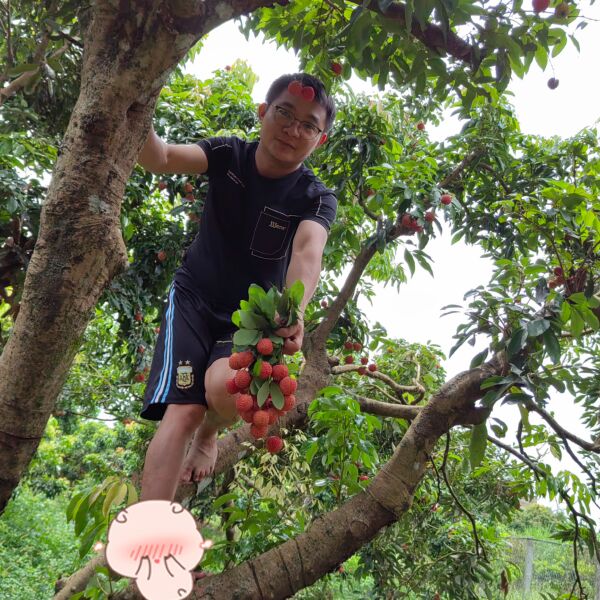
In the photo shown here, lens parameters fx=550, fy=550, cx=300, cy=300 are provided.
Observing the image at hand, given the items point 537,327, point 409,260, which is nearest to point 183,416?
point 537,327

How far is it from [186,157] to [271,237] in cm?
30

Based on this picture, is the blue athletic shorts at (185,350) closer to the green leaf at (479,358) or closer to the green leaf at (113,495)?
the green leaf at (113,495)

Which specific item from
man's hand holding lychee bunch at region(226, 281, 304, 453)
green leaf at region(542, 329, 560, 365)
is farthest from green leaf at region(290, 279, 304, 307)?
green leaf at region(542, 329, 560, 365)

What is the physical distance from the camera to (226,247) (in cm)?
154

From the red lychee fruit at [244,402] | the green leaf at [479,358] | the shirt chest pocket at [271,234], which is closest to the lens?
the red lychee fruit at [244,402]

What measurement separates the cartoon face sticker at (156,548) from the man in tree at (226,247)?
2.17 feet

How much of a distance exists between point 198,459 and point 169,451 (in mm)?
473

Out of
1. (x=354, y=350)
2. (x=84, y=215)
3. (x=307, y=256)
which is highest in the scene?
(x=354, y=350)

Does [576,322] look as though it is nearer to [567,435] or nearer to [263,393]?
[567,435]

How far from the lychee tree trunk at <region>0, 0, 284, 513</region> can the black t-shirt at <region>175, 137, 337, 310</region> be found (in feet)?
1.79

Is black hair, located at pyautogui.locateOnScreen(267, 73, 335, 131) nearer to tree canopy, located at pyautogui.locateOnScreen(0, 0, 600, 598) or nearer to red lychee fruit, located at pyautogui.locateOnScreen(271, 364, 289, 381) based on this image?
tree canopy, located at pyautogui.locateOnScreen(0, 0, 600, 598)

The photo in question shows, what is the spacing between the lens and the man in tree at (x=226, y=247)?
1.23 metres

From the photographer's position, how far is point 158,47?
0.93 m

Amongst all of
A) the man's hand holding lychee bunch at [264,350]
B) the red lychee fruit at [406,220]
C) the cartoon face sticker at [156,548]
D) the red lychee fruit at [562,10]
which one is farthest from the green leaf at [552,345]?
the cartoon face sticker at [156,548]
